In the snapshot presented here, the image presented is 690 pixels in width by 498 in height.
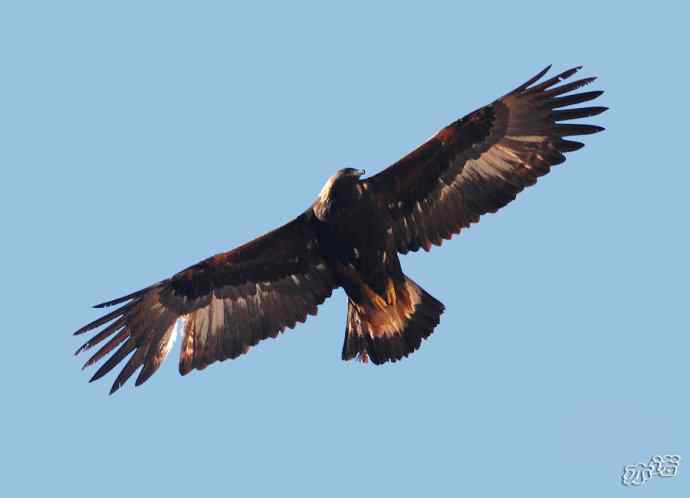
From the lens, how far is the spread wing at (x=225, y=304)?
1691 centimetres

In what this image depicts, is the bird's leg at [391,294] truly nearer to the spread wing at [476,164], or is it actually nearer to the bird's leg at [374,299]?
the bird's leg at [374,299]

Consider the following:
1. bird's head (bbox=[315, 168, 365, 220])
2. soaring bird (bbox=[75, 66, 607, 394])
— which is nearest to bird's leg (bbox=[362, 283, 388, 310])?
soaring bird (bbox=[75, 66, 607, 394])

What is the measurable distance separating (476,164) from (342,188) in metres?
1.98

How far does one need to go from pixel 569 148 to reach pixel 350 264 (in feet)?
9.73

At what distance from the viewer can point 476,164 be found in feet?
56.3

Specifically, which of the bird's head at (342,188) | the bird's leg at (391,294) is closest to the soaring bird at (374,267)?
the bird's leg at (391,294)

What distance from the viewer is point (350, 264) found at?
16719 millimetres

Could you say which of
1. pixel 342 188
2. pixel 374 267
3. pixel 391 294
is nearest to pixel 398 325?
pixel 391 294

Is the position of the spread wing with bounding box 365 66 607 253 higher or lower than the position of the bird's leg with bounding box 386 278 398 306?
higher

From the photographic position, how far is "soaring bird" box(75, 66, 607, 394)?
1681 cm

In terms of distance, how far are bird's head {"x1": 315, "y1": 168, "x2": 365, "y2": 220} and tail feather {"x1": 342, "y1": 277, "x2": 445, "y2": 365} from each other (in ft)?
4.92

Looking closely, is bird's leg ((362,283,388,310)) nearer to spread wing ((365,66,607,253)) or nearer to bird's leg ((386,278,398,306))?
bird's leg ((386,278,398,306))

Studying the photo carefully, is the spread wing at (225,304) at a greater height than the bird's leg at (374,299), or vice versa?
the spread wing at (225,304)

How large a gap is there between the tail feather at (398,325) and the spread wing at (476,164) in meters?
0.60
